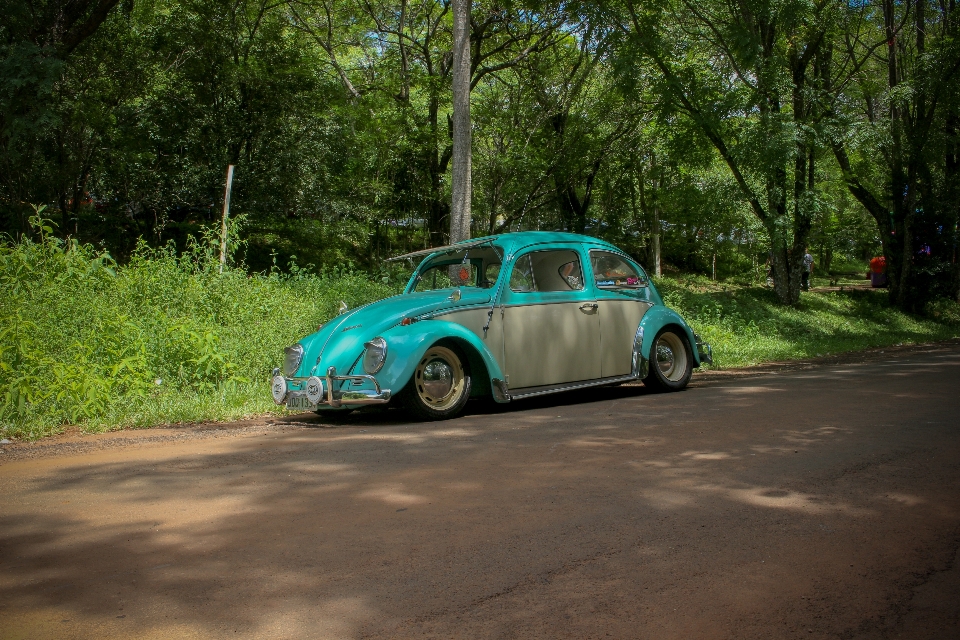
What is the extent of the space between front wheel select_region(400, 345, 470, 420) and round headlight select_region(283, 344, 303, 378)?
1.14m

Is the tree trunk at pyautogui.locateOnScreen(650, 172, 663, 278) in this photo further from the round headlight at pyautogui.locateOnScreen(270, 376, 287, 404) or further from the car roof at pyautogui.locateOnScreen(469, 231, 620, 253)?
the round headlight at pyautogui.locateOnScreen(270, 376, 287, 404)

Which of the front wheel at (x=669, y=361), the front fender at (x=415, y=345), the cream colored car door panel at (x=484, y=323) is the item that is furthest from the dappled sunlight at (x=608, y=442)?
the front wheel at (x=669, y=361)

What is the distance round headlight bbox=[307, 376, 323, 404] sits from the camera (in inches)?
295

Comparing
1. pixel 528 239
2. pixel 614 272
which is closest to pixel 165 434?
pixel 528 239

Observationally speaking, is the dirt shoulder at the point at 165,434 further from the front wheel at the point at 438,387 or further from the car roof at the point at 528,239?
the car roof at the point at 528,239

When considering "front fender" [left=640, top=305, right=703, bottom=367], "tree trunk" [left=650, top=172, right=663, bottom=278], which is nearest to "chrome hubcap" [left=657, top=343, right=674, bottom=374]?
"front fender" [left=640, top=305, right=703, bottom=367]

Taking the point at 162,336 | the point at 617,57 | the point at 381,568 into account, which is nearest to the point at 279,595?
the point at 381,568

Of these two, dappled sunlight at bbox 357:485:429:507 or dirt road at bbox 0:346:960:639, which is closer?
dirt road at bbox 0:346:960:639

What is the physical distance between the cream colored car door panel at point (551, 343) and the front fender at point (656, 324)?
690mm

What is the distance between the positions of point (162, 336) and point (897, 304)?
975 inches

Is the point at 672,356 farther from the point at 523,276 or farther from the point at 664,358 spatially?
the point at 523,276

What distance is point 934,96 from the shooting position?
80.1ft

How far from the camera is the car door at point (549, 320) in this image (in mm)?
8531

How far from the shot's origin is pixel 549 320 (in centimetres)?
879
